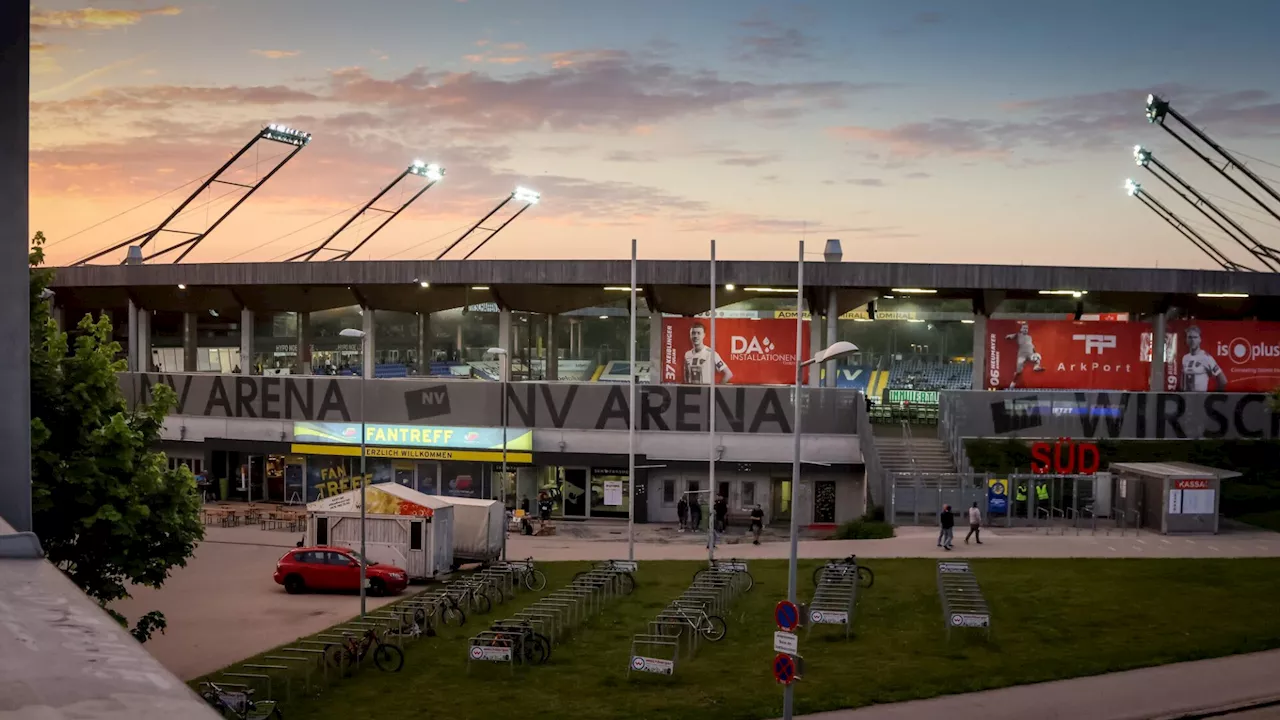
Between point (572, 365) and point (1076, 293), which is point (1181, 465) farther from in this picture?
point (572, 365)

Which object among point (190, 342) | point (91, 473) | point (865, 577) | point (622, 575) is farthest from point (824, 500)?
point (190, 342)

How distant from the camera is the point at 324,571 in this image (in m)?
32.8

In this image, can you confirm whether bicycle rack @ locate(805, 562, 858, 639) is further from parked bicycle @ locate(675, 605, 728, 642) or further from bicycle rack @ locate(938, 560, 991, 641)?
bicycle rack @ locate(938, 560, 991, 641)

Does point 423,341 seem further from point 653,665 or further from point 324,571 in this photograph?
point 653,665

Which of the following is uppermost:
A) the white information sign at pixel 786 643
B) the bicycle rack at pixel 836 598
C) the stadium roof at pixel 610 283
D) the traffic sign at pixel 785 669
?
the stadium roof at pixel 610 283

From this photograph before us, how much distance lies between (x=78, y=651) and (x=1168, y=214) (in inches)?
3750

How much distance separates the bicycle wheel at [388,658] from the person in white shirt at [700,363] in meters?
25.1

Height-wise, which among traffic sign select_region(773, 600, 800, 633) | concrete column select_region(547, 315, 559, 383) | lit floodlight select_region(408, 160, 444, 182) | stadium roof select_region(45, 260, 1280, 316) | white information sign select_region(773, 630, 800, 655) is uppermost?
lit floodlight select_region(408, 160, 444, 182)

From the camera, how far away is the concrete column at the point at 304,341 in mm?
55031

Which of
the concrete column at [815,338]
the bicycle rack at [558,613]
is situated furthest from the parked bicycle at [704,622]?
the concrete column at [815,338]

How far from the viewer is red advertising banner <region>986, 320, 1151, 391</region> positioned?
47469 mm

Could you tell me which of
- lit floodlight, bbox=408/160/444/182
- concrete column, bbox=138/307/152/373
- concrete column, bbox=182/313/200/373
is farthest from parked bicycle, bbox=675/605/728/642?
lit floodlight, bbox=408/160/444/182

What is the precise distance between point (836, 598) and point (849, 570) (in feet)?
8.04

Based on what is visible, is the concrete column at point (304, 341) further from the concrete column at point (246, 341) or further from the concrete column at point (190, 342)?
the concrete column at point (190, 342)
